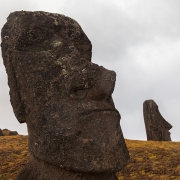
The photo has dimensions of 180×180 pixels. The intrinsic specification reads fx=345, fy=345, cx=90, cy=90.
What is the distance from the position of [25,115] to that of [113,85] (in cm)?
133

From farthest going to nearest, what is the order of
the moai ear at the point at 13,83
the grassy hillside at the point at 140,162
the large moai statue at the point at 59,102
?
1. the grassy hillside at the point at 140,162
2. the moai ear at the point at 13,83
3. the large moai statue at the point at 59,102

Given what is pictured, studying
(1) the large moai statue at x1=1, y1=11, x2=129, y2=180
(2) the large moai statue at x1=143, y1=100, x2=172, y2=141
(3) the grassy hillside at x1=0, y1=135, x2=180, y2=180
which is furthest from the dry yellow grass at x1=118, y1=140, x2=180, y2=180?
(2) the large moai statue at x1=143, y1=100, x2=172, y2=141

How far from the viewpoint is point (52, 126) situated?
430cm

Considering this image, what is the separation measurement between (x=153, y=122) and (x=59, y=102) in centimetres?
1385

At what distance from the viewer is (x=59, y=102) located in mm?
4441

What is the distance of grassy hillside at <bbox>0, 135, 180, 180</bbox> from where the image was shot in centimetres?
906

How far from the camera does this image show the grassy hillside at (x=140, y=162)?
29.7ft

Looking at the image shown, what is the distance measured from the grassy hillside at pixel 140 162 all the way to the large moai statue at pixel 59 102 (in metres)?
4.22

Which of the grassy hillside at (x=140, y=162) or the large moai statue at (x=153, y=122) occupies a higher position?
the large moai statue at (x=153, y=122)

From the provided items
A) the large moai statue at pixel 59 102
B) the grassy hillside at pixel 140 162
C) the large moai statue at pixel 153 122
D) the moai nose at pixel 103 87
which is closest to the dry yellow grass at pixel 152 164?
the grassy hillside at pixel 140 162

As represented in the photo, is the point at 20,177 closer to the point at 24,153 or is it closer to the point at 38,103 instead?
the point at 38,103

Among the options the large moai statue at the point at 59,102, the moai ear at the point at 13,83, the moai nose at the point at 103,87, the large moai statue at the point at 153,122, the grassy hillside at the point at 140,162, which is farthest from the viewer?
the large moai statue at the point at 153,122

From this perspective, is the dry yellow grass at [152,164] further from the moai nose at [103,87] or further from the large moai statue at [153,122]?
the large moai statue at [153,122]

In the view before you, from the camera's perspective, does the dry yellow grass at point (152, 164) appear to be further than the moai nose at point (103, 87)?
Yes
